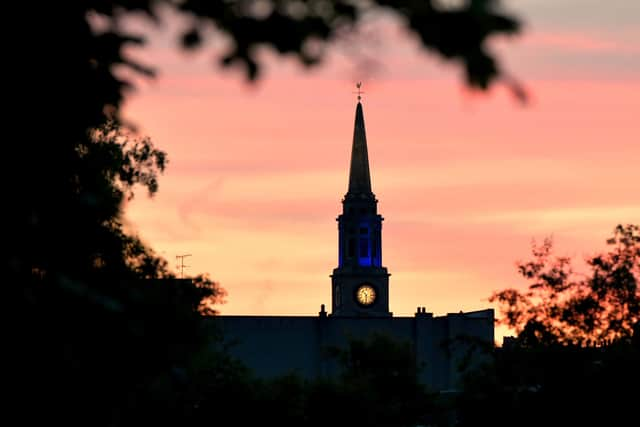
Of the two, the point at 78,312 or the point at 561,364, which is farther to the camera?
the point at 561,364

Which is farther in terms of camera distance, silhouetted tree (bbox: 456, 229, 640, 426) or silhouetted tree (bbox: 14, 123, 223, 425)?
silhouetted tree (bbox: 456, 229, 640, 426)

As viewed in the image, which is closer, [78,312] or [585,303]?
[78,312]

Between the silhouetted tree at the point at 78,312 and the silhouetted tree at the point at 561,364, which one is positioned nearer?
the silhouetted tree at the point at 78,312

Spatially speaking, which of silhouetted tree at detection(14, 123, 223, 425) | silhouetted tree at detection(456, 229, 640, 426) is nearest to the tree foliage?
silhouetted tree at detection(456, 229, 640, 426)

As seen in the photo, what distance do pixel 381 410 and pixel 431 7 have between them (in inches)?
3029

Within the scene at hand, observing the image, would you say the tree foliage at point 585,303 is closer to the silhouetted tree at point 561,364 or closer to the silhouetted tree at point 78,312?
the silhouetted tree at point 561,364

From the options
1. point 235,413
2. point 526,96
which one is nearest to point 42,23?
point 526,96

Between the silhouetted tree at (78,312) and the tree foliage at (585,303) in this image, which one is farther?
the tree foliage at (585,303)

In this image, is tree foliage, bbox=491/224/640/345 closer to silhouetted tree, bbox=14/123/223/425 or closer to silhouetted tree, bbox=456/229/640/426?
silhouetted tree, bbox=456/229/640/426

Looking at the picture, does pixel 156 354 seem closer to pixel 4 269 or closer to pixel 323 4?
pixel 4 269

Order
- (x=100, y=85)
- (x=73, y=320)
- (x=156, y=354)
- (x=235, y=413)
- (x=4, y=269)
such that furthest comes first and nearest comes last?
(x=235, y=413)
(x=156, y=354)
(x=100, y=85)
(x=73, y=320)
(x=4, y=269)

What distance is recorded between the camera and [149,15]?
10.3 meters

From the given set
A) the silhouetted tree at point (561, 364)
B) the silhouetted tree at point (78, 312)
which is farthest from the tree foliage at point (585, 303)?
the silhouetted tree at point (78, 312)

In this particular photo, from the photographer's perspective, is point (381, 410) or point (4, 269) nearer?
point (4, 269)
